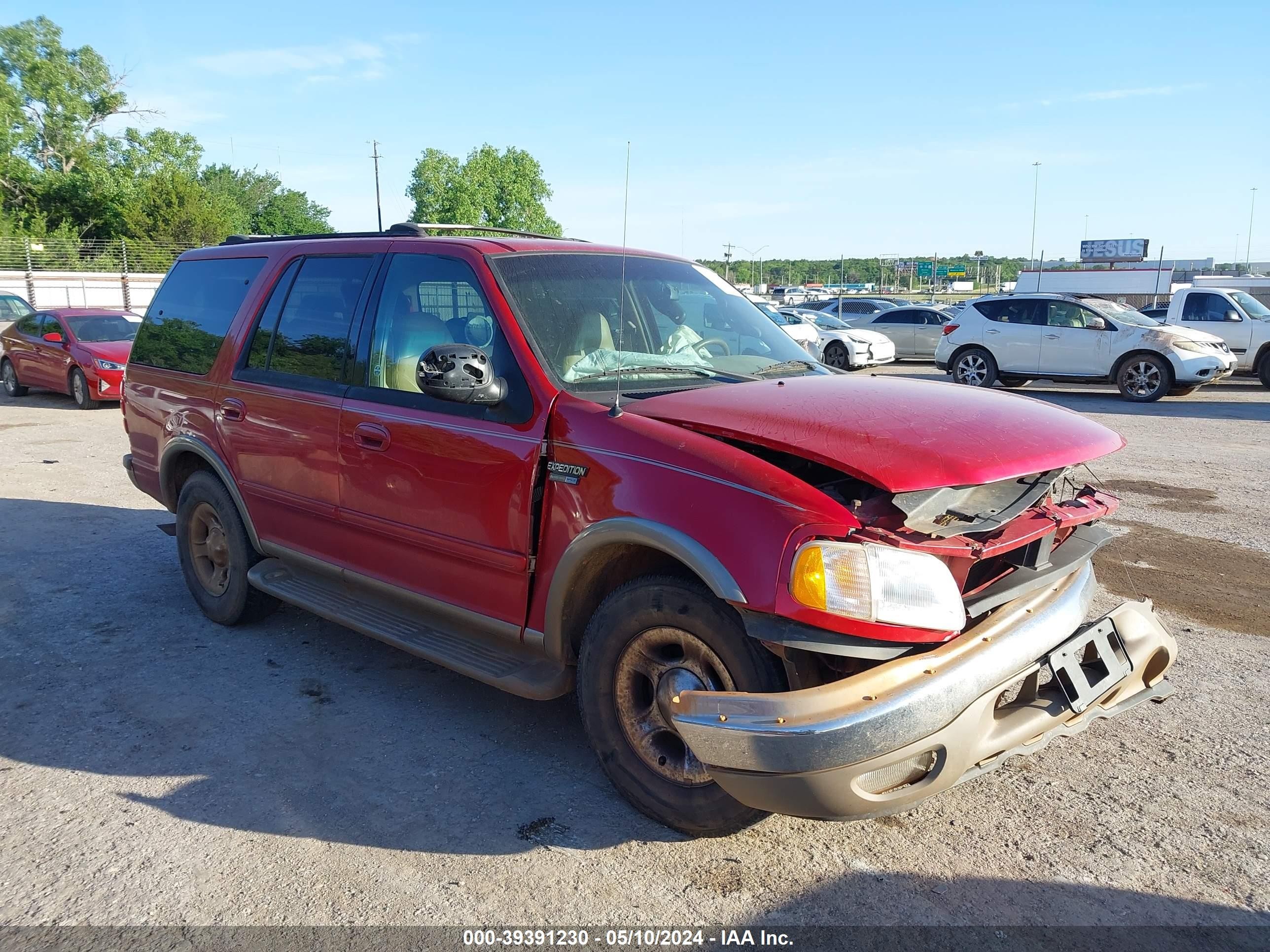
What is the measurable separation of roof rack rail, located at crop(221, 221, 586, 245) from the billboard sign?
84981 millimetres

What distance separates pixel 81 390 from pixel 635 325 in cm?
1378

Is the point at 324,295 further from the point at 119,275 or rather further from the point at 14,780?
the point at 119,275

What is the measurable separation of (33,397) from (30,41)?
175 feet

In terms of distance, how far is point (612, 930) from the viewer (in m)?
2.76

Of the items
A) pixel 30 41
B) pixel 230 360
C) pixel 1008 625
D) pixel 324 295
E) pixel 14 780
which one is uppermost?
pixel 30 41

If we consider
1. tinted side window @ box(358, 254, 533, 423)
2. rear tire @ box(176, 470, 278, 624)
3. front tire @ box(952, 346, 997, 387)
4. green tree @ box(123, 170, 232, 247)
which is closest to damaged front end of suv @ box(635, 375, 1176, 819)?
tinted side window @ box(358, 254, 533, 423)

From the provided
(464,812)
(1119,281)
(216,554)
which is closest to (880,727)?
(464,812)

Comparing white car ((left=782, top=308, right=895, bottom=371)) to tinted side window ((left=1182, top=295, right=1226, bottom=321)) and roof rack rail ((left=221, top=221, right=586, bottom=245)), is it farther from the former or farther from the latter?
roof rack rail ((left=221, top=221, right=586, bottom=245))

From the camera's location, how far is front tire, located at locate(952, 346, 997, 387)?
17.2 m

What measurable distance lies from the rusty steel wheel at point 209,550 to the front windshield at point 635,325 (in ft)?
8.09

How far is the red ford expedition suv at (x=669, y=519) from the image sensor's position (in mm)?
2691

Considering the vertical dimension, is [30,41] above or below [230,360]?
above

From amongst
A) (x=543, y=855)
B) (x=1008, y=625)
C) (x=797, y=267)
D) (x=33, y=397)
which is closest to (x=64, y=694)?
(x=543, y=855)

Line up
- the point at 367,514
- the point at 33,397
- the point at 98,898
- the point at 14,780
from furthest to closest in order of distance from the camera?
the point at 33,397
the point at 367,514
the point at 14,780
the point at 98,898
